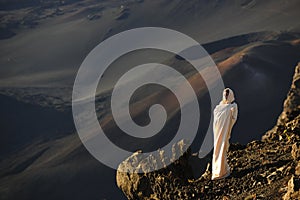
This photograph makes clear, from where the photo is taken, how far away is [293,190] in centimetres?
423

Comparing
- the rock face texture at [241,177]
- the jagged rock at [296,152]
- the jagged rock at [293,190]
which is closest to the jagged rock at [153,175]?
the rock face texture at [241,177]

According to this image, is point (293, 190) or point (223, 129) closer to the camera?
point (293, 190)

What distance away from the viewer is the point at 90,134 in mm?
32844

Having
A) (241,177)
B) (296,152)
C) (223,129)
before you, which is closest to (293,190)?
(296,152)

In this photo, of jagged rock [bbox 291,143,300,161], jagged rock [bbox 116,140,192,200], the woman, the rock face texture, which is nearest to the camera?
the rock face texture

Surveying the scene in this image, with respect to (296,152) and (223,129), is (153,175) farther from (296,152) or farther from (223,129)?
(296,152)

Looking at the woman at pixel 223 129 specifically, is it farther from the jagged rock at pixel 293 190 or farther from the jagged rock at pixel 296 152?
the jagged rock at pixel 293 190

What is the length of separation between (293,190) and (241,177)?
1.33 metres

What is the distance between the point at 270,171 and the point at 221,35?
4916 cm

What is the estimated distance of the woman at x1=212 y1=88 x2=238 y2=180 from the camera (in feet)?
18.2

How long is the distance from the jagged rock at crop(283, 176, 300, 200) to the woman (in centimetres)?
129

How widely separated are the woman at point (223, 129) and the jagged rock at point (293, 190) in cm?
129

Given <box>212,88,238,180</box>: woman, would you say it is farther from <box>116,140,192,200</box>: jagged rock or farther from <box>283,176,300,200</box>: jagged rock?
<box>283,176,300,200</box>: jagged rock

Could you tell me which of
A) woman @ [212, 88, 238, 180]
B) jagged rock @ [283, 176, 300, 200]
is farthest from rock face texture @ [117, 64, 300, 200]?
woman @ [212, 88, 238, 180]
